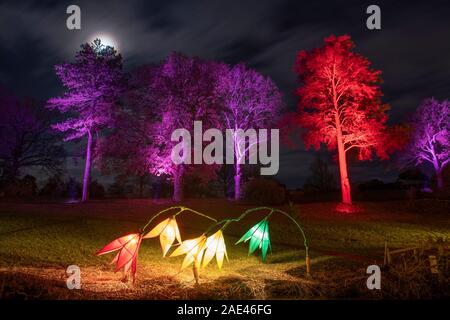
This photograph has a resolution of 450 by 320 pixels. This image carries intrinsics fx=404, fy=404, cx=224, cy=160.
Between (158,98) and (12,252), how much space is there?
697 inches

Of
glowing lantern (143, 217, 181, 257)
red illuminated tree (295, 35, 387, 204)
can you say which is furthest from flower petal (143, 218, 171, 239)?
red illuminated tree (295, 35, 387, 204)

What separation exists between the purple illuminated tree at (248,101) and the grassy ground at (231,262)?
12.2 metres

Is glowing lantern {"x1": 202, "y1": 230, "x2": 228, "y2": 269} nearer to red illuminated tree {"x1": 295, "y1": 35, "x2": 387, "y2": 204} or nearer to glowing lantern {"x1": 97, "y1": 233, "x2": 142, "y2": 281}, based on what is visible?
glowing lantern {"x1": 97, "y1": 233, "x2": 142, "y2": 281}

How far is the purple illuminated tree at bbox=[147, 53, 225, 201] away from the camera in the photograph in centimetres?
2556

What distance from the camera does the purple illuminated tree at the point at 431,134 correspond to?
3762 centimetres

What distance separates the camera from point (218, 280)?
7625mm

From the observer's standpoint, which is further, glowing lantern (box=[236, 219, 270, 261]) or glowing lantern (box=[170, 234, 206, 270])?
glowing lantern (box=[236, 219, 270, 261])

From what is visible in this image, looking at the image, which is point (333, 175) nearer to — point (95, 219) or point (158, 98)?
point (158, 98)

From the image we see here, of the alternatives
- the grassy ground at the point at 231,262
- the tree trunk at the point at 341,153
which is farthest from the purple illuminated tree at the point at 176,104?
the tree trunk at the point at 341,153

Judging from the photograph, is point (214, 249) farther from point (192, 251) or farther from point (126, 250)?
point (126, 250)

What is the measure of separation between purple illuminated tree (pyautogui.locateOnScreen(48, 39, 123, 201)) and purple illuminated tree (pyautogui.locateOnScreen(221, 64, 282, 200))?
8078mm

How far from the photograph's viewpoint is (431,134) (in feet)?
127

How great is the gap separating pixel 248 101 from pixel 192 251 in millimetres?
24141
